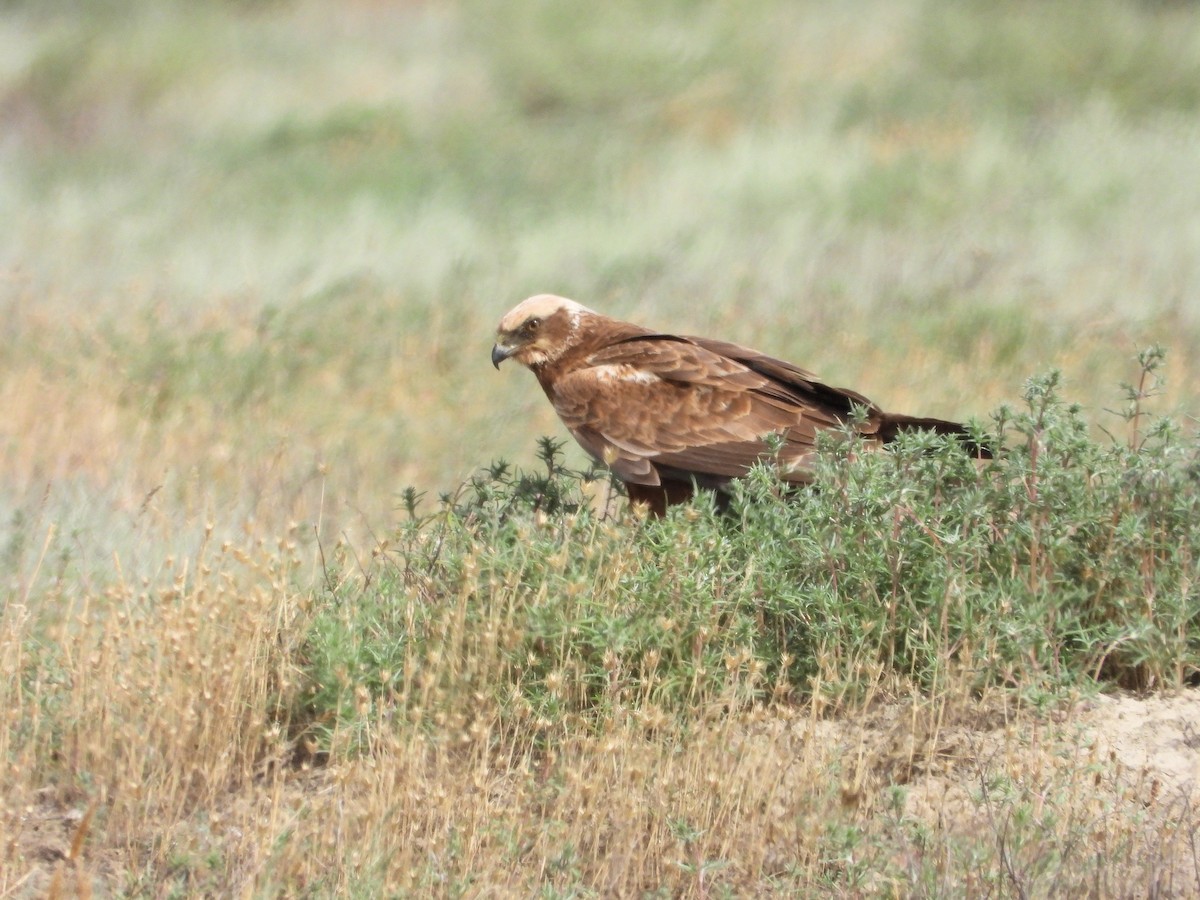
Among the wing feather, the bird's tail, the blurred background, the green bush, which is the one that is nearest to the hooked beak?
the wing feather

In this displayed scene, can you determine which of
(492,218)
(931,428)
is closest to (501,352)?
(931,428)

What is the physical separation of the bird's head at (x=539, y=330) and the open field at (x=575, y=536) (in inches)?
23.3

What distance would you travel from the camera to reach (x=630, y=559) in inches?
197

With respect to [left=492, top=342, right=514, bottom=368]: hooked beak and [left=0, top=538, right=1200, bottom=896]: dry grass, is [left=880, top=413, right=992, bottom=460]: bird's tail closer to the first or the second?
[left=0, top=538, right=1200, bottom=896]: dry grass

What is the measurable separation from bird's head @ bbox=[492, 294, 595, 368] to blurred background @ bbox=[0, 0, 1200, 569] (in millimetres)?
1049

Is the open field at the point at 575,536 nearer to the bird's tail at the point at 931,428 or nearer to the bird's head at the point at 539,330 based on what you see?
the bird's tail at the point at 931,428

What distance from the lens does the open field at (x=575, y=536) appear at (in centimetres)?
413

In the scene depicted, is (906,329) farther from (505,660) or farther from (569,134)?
(569,134)

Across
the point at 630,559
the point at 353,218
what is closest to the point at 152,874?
the point at 630,559

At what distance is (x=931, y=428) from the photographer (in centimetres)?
573

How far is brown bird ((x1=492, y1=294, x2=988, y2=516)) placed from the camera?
615cm

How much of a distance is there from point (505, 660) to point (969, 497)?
164 cm

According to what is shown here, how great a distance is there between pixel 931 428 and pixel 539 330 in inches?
74.4

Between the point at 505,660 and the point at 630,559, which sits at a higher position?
the point at 630,559
